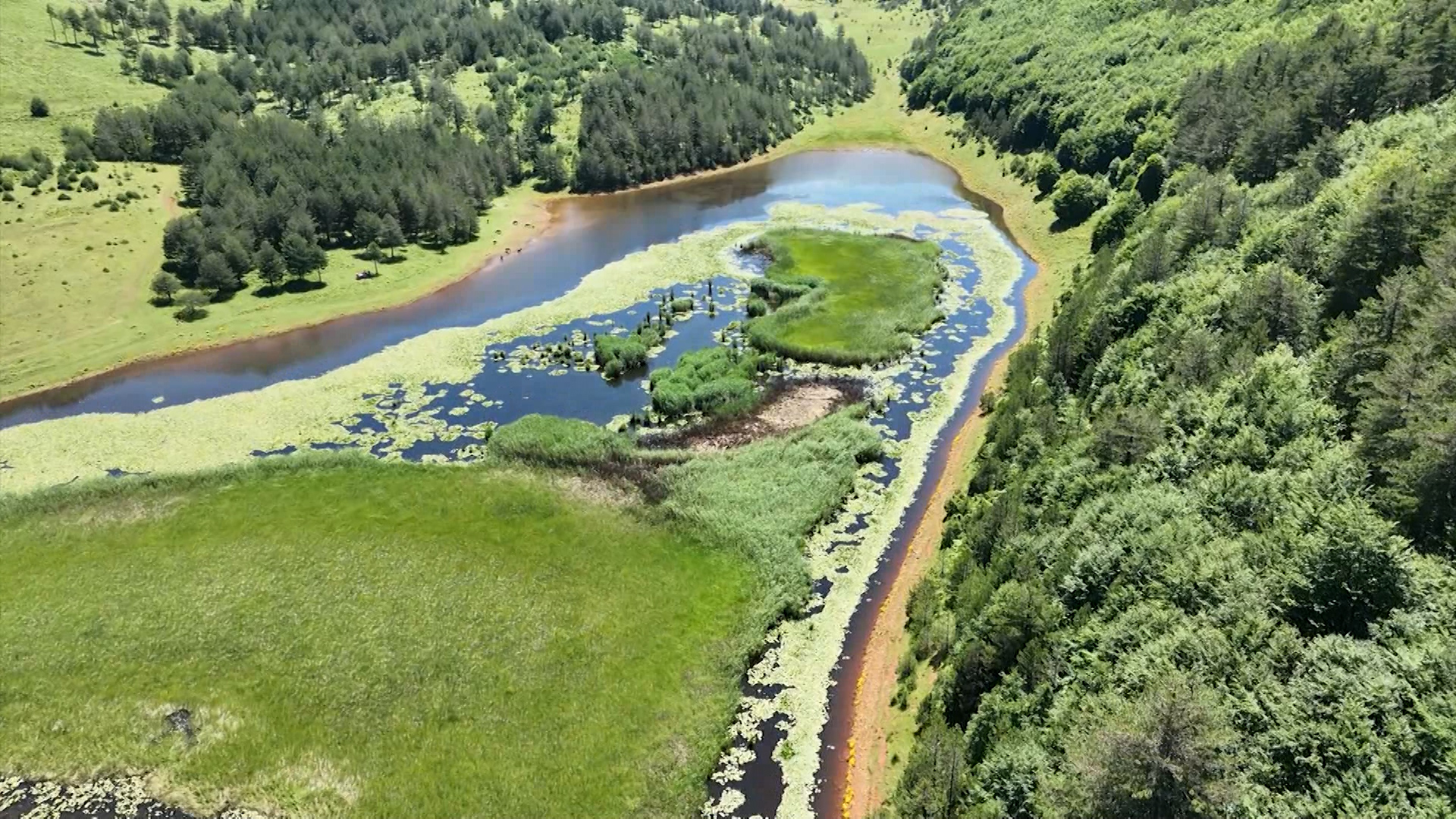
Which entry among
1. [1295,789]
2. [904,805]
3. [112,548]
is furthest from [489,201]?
[1295,789]

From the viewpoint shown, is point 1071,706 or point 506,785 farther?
point 506,785

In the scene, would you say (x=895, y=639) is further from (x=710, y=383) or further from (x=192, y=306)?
(x=192, y=306)

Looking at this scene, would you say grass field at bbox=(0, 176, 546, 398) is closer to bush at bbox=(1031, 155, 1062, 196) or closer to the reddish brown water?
the reddish brown water

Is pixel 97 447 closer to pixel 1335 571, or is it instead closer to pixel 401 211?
pixel 401 211

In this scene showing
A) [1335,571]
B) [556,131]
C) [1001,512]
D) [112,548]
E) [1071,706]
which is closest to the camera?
[1335,571]

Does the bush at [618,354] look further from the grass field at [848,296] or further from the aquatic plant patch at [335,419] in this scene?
the grass field at [848,296]

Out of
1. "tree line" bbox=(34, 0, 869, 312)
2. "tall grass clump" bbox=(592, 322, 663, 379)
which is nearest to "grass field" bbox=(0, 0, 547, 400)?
"tree line" bbox=(34, 0, 869, 312)
